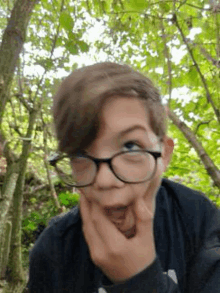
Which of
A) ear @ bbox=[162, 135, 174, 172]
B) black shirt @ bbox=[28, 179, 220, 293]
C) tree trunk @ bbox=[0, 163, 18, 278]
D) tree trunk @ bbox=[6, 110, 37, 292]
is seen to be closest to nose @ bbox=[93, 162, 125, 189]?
ear @ bbox=[162, 135, 174, 172]

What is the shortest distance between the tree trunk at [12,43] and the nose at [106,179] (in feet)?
4.83

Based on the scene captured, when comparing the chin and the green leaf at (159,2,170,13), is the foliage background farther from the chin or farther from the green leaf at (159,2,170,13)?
the chin

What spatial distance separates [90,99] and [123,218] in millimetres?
377

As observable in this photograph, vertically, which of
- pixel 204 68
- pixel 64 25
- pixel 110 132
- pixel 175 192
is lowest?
pixel 175 192

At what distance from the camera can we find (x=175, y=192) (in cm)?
130

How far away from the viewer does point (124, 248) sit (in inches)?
32.5

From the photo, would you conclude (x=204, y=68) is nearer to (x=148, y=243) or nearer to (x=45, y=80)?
(x=45, y=80)

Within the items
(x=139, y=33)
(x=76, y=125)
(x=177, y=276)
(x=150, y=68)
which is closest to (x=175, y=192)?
(x=177, y=276)

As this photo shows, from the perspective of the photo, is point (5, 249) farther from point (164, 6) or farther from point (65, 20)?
point (164, 6)

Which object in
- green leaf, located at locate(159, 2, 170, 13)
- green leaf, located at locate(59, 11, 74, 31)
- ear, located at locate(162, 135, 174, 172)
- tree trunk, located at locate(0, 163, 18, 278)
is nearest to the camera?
ear, located at locate(162, 135, 174, 172)

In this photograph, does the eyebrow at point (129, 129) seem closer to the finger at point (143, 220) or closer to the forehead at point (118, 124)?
the forehead at point (118, 124)

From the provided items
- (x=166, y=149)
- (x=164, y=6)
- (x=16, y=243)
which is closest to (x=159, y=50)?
(x=164, y=6)

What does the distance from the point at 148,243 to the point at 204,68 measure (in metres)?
2.51

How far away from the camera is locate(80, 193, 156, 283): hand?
32.6 inches
